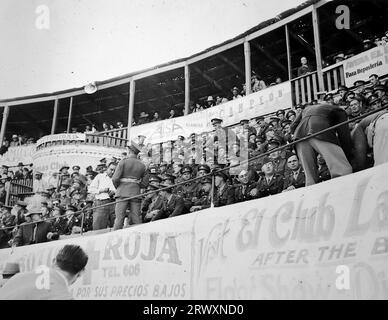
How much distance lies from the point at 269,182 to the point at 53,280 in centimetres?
227

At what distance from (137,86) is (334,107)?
Result: 707 cm

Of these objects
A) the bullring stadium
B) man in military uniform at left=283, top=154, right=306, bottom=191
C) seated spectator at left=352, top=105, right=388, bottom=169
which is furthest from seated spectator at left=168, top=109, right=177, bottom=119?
seated spectator at left=352, top=105, right=388, bottom=169

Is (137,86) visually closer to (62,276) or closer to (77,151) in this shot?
(77,151)

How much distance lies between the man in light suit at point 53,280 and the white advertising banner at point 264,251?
103mm

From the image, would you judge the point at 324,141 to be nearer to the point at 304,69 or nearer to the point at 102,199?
the point at 102,199

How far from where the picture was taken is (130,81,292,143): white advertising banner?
6.77m

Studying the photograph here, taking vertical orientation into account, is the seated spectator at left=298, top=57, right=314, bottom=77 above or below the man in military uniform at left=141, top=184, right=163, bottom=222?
above

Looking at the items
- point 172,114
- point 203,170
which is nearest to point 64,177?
point 172,114

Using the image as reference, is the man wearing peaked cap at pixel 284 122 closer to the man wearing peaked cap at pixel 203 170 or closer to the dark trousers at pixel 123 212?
the man wearing peaked cap at pixel 203 170

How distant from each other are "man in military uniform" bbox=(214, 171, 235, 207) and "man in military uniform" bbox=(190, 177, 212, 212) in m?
0.12

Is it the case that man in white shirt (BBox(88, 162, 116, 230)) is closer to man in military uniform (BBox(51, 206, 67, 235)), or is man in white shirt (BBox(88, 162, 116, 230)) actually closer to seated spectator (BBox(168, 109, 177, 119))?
man in military uniform (BBox(51, 206, 67, 235))

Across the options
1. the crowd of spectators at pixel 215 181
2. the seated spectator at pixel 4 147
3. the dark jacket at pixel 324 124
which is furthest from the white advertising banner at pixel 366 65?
the seated spectator at pixel 4 147

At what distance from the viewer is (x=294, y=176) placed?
10.5 ft

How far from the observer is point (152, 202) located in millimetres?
4336
